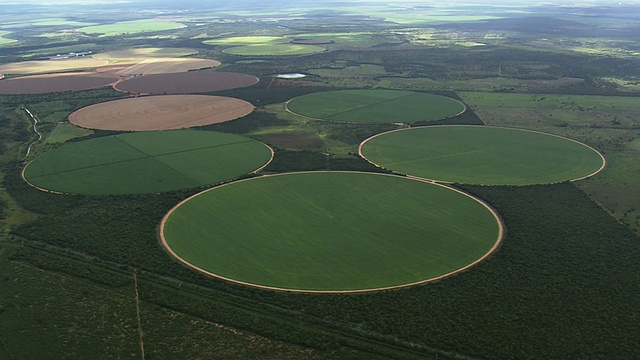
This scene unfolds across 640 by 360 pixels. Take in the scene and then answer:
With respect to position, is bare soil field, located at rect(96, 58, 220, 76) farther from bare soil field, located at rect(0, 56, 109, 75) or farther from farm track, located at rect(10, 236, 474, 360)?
farm track, located at rect(10, 236, 474, 360)

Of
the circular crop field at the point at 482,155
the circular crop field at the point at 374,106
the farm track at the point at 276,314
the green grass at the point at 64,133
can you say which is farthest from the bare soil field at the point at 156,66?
the farm track at the point at 276,314

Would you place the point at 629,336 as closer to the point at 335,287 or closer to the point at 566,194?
the point at 335,287

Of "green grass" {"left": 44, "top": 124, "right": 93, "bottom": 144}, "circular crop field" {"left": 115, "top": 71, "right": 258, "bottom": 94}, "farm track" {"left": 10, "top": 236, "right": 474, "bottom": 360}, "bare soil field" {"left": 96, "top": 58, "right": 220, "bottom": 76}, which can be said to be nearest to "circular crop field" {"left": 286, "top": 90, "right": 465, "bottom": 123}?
"circular crop field" {"left": 115, "top": 71, "right": 258, "bottom": 94}

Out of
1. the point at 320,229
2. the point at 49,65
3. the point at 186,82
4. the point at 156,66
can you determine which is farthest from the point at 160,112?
the point at 49,65

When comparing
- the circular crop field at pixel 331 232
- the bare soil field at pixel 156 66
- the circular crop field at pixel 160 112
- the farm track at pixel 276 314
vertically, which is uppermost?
the bare soil field at pixel 156 66

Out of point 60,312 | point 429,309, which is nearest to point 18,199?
point 60,312

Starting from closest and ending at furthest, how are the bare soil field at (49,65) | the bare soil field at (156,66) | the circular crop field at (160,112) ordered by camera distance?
the circular crop field at (160,112), the bare soil field at (156,66), the bare soil field at (49,65)

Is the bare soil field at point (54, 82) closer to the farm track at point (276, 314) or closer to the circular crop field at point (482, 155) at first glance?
the circular crop field at point (482, 155)
